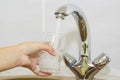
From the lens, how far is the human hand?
0.70 metres

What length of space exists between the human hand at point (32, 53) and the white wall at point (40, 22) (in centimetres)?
16

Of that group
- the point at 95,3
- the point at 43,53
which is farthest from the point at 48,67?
the point at 95,3

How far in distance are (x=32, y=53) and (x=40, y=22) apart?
0.19 metres

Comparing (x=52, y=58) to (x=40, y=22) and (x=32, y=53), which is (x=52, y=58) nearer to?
(x=32, y=53)

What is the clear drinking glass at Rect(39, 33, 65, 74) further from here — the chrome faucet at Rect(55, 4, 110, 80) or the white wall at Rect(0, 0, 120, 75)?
the white wall at Rect(0, 0, 120, 75)

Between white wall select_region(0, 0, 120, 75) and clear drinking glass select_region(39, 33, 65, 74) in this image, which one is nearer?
clear drinking glass select_region(39, 33, 65, 74)

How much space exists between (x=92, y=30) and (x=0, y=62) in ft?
1.06

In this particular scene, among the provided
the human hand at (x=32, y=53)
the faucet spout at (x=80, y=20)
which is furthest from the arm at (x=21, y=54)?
the faucet spout at (x=80, y=20)

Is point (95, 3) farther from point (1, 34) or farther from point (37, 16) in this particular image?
point (1, 34)

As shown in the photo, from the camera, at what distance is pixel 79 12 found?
66cm

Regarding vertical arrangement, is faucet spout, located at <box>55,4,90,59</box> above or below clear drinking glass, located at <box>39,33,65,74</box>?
above

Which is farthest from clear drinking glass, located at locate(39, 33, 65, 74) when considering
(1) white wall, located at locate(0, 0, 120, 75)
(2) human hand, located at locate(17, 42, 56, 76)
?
(1) white wall, located at locate(0, 0, 120, 75)

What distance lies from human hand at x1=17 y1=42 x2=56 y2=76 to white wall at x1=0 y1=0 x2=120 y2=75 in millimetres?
159

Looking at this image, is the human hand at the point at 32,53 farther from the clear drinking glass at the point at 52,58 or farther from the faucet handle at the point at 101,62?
the faucet handle at the point at 101,62
